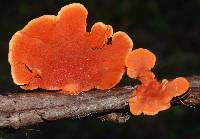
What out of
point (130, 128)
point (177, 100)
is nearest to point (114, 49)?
point (177, 100)

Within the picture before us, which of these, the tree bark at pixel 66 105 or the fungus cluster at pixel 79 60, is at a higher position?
the fungus cluster at pixel 79 60

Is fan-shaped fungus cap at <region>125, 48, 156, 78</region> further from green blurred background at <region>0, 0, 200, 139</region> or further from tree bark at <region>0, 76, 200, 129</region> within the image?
green blurred background at <region>0, 0, 200, 139</region>

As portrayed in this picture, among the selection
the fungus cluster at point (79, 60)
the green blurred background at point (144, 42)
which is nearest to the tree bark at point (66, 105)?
the fungus cluster at point (79, 60)

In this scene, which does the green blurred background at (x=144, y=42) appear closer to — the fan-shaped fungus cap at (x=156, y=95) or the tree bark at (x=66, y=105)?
the tree bark at (x=66, y=105)

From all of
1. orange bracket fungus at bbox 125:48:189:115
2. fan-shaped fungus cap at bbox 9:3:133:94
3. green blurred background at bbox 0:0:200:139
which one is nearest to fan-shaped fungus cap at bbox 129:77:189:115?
orange bracket fungus at bbox 125:48:189:115

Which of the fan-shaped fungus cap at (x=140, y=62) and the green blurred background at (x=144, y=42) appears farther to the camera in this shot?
the green blurred background at (x=144, y=42)

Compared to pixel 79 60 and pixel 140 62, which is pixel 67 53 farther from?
pixel 140 62

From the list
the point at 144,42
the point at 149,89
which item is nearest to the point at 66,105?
the point at 149,89

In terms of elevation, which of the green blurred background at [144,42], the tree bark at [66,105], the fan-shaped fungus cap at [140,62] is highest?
the green blurred background at [144,42]
